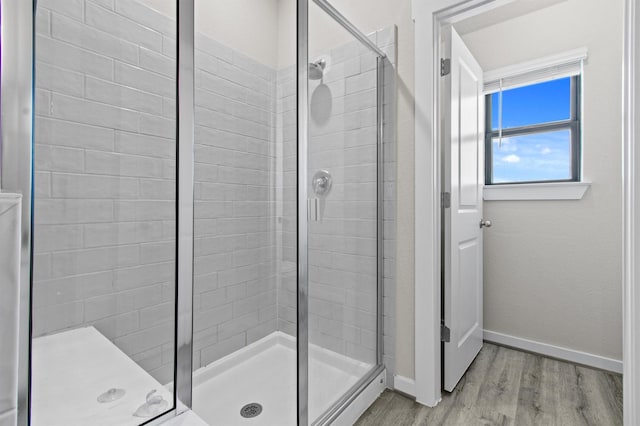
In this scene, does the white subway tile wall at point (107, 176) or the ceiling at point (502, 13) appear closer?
the white subway tile wall at point (107, 176)

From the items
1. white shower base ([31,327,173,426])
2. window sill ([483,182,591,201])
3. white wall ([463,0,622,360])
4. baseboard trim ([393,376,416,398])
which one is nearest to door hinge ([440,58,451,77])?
white wall ([463,0,622,360])

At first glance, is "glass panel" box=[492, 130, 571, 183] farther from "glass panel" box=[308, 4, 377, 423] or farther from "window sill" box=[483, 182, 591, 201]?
"glass panel" box=[308, 4, 377, 423]

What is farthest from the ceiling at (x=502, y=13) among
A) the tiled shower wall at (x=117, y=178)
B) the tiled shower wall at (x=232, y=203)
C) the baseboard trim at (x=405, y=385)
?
the baseboard trim at (x=405, y=385)

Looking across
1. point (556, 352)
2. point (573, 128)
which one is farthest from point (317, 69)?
point (556, 352)

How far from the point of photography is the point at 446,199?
1.68 meters

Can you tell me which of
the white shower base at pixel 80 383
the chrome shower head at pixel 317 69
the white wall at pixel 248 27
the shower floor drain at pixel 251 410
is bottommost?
the shower floor drain at pixel 251 410

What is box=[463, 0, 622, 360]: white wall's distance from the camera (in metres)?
1.94

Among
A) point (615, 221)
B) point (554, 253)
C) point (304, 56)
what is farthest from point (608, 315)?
point (304, 56)

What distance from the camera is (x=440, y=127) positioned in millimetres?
1666

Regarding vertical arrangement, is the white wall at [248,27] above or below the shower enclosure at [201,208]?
above

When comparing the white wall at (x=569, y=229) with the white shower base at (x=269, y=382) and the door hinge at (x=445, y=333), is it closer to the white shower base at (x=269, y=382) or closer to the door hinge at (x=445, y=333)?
the door hinge at (x=445, y=333)

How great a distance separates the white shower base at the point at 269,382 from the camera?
1.32m

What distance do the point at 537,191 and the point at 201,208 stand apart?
2188mm

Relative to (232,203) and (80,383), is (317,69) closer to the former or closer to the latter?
(232,203)
